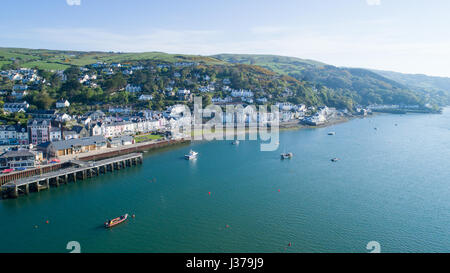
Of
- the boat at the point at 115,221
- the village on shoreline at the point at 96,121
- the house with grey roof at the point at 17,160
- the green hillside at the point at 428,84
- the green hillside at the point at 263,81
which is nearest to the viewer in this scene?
the boat at the point at 115,221

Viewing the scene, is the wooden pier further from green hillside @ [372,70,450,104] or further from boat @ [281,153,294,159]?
green hillside @ [372,70,450,104]

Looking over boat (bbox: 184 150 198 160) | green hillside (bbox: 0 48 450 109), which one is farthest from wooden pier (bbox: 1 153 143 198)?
green hillside (bbox: 0 48 450 109)

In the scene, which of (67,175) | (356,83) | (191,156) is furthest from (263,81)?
(67,175)

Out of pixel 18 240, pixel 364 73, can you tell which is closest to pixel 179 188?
pixel 18 240

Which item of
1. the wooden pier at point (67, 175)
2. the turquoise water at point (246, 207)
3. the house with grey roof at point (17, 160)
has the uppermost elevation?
the house with grey roof at point (17, 160)

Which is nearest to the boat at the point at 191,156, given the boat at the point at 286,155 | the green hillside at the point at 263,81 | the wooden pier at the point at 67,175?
the wooden pier at the point at 67,175

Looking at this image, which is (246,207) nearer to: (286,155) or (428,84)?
(286,155)

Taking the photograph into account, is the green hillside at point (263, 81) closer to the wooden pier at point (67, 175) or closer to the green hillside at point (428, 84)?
the green hillside at point (428, 84)
